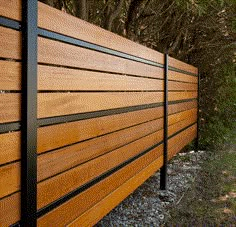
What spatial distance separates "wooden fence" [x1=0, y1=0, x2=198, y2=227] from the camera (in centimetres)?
175

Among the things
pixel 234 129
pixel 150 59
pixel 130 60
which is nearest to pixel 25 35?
pixel 130 60

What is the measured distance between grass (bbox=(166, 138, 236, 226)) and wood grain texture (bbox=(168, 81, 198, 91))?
1254mm

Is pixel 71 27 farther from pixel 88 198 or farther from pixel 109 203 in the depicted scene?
pixel 109 203

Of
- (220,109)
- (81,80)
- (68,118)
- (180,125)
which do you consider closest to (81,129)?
(68,118)

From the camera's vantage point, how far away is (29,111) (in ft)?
5.99

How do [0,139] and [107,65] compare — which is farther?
[107,65]

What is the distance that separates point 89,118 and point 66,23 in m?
0.64

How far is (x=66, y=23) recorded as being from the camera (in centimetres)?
221

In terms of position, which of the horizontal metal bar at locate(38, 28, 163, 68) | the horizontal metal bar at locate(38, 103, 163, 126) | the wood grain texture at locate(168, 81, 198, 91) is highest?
the horizontal metal bar at locate(38, 28, 163, 68)

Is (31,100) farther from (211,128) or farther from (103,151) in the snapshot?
(211,128)

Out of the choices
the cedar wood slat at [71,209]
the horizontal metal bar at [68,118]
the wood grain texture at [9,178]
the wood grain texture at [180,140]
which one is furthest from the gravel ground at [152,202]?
the wood grain texture at [9,178]

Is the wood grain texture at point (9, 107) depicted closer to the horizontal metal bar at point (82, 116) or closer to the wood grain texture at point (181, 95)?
the horizontal metal bar at point (82, 116)

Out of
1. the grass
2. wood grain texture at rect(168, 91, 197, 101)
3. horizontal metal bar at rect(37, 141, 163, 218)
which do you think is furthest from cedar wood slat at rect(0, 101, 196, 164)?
wood grain texture at rect(168, 91, 197, 101)

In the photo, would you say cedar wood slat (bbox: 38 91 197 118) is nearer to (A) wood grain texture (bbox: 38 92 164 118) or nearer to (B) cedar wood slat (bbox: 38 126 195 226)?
(A) wood grain texture (bbox: 38 92 164 118)
